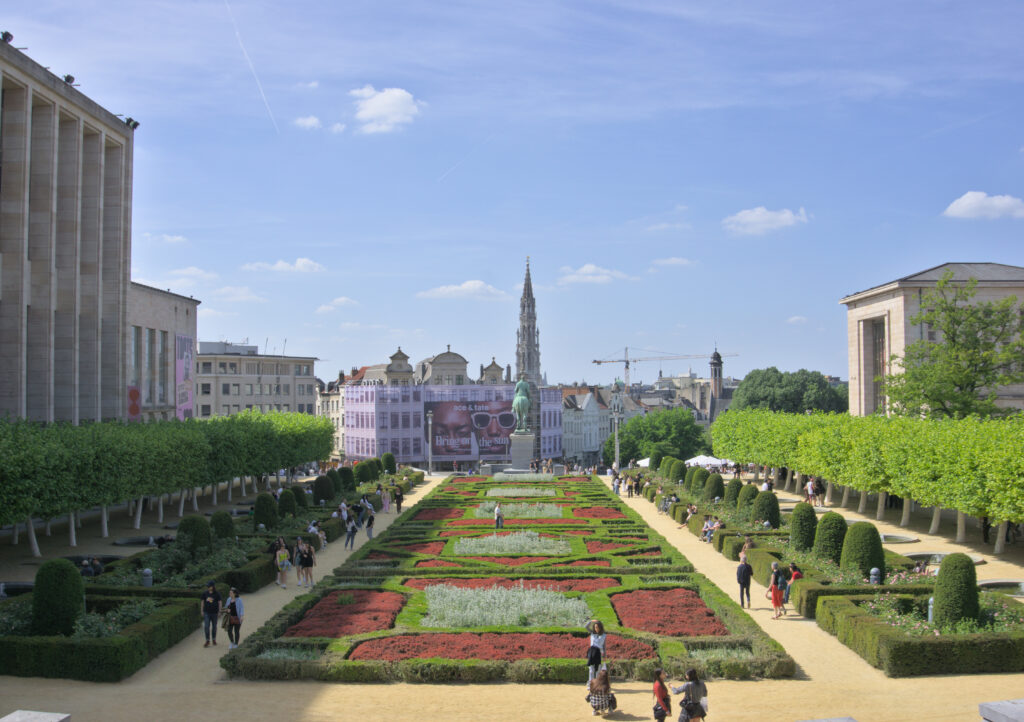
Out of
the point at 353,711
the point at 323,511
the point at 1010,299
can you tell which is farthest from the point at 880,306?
the point at 353,711

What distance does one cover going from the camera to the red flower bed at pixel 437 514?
163ft

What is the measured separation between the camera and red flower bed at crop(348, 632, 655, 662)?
2180cm

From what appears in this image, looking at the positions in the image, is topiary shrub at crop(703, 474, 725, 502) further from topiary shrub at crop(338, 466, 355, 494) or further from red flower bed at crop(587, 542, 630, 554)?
topiary shrub at crop(338, 466, 355, 494)

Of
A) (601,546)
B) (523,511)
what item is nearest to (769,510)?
(601,546)

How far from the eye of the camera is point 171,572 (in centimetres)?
3162

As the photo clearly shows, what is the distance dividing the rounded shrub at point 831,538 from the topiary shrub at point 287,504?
25599 mm

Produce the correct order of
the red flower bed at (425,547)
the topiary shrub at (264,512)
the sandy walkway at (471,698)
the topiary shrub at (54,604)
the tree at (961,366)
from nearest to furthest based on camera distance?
the sandy walkway at (471,698)
the topiary shrub at (54,604)
the red flower bed at (425,547)
the topiary shrub at (264,512)
the tree at (961,366)

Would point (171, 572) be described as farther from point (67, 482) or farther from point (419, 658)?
point (419, 658)

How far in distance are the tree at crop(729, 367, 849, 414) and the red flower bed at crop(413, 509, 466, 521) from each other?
72.6 meters

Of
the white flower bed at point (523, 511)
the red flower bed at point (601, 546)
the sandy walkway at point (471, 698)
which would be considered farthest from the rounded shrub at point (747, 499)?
the sandy walkway at point (471, 698)

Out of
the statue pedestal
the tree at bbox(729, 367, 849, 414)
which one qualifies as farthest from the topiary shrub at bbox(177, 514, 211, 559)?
the tree at bbox(729, 367, 849, 414)

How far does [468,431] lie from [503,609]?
88.5 m

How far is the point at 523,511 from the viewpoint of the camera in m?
51.3

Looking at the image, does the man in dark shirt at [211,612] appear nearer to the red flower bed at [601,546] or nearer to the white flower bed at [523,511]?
the red flower bed at [601,546]
